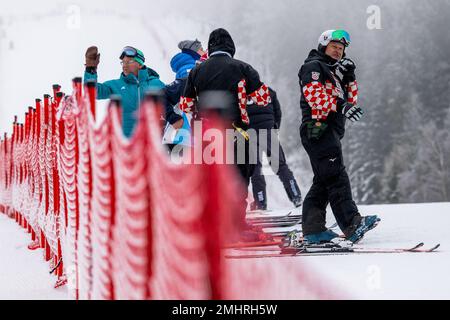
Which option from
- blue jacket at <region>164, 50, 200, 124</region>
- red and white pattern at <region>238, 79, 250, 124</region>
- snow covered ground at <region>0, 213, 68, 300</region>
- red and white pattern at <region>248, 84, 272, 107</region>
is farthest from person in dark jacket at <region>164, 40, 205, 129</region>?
snow covered ground at <region>0, 213, 68, 300</region>

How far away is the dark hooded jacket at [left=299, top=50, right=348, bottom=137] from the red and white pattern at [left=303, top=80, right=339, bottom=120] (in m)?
0.02

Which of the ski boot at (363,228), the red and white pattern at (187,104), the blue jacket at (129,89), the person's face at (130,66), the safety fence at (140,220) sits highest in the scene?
the person's face at (130,66)

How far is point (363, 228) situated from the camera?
678cm

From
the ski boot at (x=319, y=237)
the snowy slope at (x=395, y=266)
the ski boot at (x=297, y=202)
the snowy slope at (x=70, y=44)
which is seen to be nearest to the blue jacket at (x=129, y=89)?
the ski boot at (x=319, y=237)

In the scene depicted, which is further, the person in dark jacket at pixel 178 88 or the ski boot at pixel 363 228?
the person in dark jacket at pixel 178 88

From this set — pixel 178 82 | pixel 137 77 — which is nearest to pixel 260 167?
pixel 178 82

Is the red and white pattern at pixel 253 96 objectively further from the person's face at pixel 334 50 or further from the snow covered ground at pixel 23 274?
the snow covered ground at pixel 23 274

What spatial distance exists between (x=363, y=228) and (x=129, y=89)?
2.30 m

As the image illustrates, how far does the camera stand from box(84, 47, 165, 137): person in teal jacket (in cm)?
719

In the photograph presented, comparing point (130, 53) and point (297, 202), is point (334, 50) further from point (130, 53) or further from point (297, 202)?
point (297, 202)

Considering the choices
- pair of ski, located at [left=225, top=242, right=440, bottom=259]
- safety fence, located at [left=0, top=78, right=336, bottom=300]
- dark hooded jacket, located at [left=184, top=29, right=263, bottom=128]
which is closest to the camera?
safety fence, located at [left=0, top=78, right=336, bottom=300]

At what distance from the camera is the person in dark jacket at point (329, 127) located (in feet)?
22.1

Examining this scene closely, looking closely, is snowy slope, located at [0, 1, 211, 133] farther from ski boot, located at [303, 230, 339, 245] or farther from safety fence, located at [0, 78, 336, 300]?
safety fence, located at [0, 78, 336, 300]
